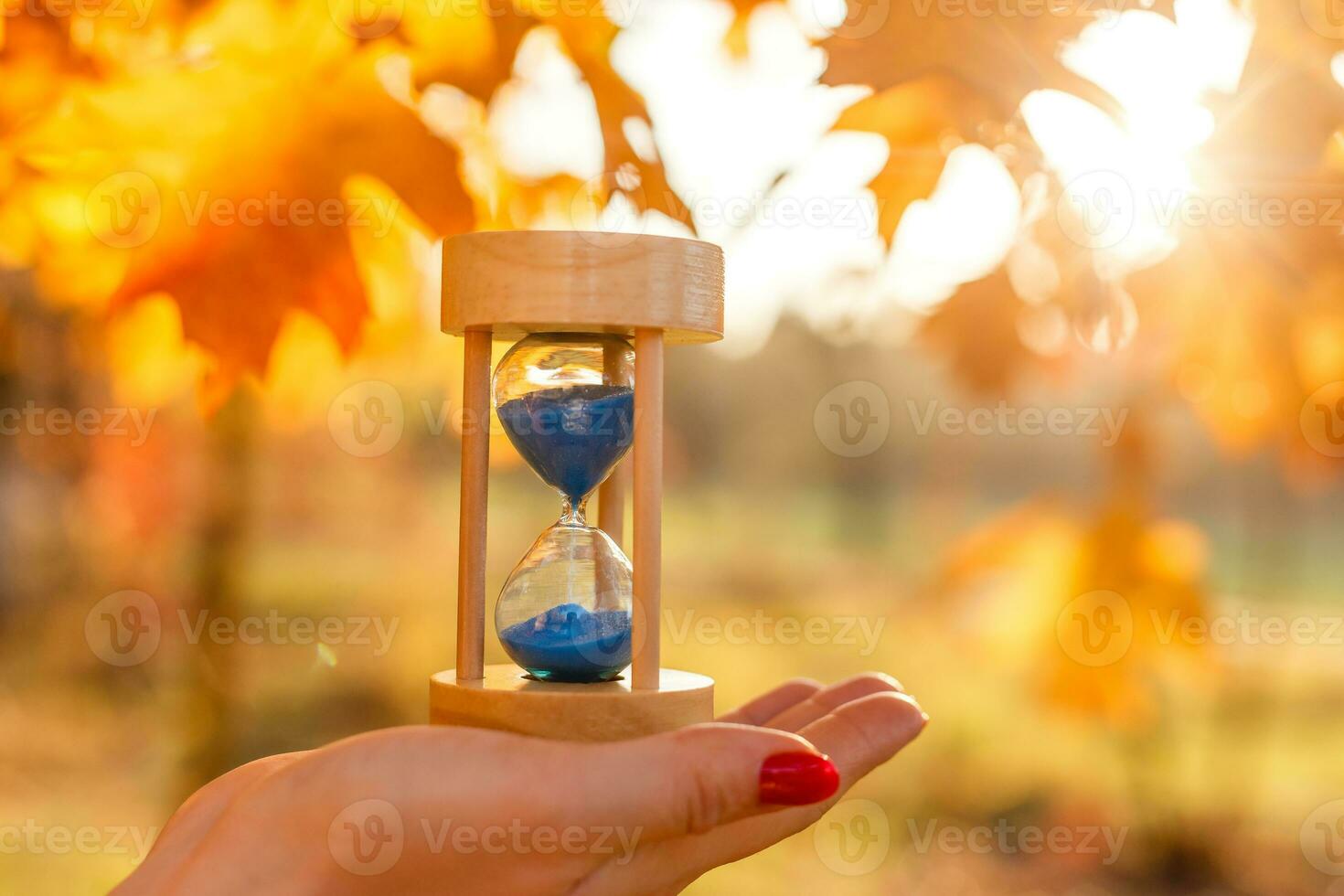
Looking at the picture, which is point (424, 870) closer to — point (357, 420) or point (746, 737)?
point (746, 737)

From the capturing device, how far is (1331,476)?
2.75 meters

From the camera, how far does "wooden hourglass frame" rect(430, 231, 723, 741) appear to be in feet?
3.67
